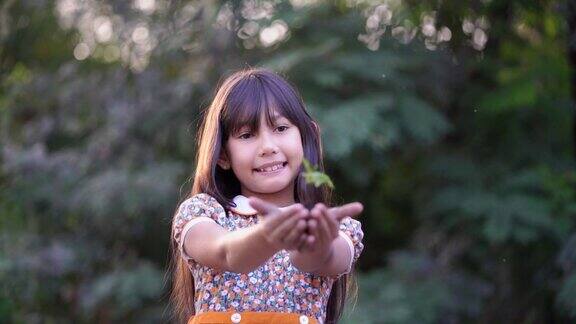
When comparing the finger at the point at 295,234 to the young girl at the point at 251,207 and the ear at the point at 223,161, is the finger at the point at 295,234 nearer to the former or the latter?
the young girl at the point at 251,207

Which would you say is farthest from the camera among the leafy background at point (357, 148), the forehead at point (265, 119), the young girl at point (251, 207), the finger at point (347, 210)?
the leafy background at point (357, 148)

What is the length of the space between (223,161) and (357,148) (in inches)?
155

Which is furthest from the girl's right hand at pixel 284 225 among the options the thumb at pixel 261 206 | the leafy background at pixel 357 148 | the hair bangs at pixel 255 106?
the leafy background at pixel 357 148

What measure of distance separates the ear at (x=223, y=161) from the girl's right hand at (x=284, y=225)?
538 mm

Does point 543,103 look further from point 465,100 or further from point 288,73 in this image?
point 288,73

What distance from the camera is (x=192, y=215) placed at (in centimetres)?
232

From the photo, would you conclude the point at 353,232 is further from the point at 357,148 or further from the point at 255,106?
the point at 357,148

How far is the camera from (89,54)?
25.2 ft

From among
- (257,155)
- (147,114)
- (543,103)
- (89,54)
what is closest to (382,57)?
(543,103)

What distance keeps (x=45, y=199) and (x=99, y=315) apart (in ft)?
2.97

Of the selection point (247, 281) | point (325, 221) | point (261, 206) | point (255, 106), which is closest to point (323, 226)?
point (325, 221)

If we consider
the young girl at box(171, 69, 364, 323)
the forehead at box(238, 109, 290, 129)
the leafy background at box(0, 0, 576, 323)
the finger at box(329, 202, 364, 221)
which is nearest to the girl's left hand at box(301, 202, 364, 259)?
the finger at box(329, 202, 364, 221)

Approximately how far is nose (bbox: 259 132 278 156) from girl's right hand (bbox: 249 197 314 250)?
42 centimetres

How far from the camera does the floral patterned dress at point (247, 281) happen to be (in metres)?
2.29
